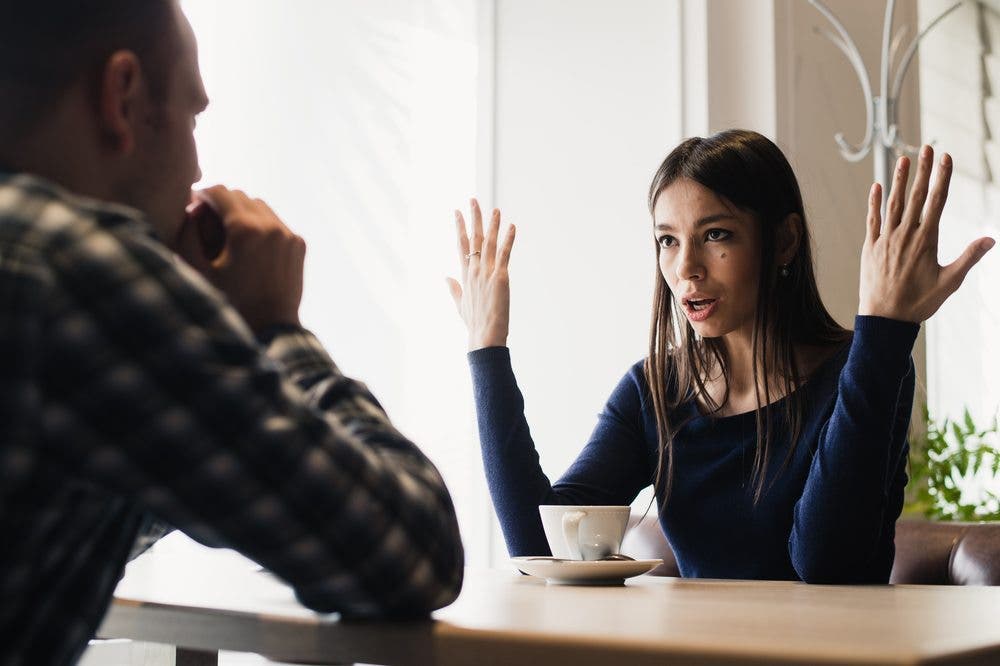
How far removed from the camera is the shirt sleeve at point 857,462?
4.61ft

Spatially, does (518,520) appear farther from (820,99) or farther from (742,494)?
(820,99)

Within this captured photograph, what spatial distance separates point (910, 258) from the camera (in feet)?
4.56

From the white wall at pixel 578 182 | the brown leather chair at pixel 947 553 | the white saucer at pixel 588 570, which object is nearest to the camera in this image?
the white saucer at pixel 588 570

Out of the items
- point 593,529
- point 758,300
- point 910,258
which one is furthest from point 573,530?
point 758,300

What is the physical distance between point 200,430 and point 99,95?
239 mm

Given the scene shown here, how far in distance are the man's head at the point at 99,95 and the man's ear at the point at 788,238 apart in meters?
1.24

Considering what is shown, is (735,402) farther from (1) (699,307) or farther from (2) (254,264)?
(2) (254,264)

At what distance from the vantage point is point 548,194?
3574 millimetres

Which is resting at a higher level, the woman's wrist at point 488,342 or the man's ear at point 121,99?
the man's ear at point 121,99

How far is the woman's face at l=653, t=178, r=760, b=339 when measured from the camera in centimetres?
178

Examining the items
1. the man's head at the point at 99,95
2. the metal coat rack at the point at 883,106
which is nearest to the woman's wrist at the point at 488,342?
the man's head at the point at 99,95

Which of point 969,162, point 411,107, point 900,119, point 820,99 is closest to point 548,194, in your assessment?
point 411,107

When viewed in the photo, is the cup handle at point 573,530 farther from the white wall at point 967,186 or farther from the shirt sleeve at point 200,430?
the white wall at point 967,186

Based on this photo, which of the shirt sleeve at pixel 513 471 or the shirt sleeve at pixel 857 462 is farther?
the shirt sleeve at pixel 513 471
